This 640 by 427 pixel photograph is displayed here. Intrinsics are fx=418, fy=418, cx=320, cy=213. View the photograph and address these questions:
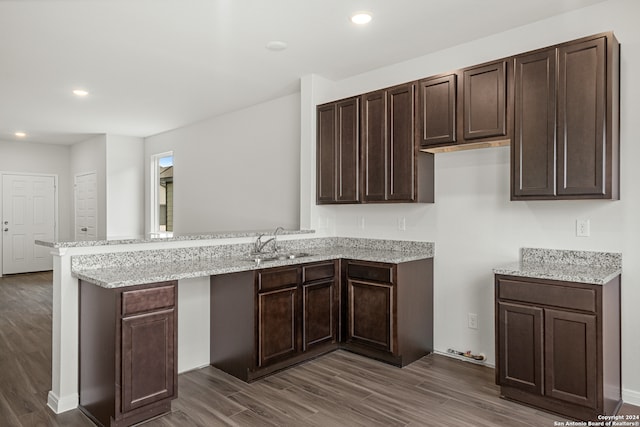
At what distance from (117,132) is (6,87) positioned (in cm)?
255

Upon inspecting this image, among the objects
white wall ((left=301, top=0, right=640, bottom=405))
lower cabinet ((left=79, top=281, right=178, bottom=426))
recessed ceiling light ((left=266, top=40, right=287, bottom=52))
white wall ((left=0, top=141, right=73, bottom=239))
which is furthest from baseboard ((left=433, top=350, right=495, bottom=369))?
white wall ((left=0, top=141, right=73, bottom=239))

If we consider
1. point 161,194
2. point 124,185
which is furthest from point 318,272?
point 124,185

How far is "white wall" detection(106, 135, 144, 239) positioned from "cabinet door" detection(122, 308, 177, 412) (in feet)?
17.3

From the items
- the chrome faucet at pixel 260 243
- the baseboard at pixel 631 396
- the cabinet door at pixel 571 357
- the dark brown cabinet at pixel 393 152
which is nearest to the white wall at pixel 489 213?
the baseboard at pixel 631 396

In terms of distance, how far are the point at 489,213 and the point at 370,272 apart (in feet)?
3.51

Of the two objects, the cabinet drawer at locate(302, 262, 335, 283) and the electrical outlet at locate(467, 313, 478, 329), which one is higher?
the cabinet drawer at locate(302, 262, 335, 283)

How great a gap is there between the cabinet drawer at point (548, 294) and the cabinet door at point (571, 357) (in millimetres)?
54

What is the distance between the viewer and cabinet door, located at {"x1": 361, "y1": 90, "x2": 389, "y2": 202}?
145 inches

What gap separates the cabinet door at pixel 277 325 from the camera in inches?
121

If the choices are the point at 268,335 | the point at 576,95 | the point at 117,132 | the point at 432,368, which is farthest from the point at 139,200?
Result: the point at 576,95

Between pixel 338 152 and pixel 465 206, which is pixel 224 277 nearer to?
pixel 338 152

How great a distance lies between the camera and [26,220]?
26.5 feet

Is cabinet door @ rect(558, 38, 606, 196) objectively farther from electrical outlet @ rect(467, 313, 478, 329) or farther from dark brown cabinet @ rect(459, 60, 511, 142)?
electrical outlet @ rect(467, 313, 478, 329)

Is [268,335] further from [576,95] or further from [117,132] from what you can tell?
[117,132]
